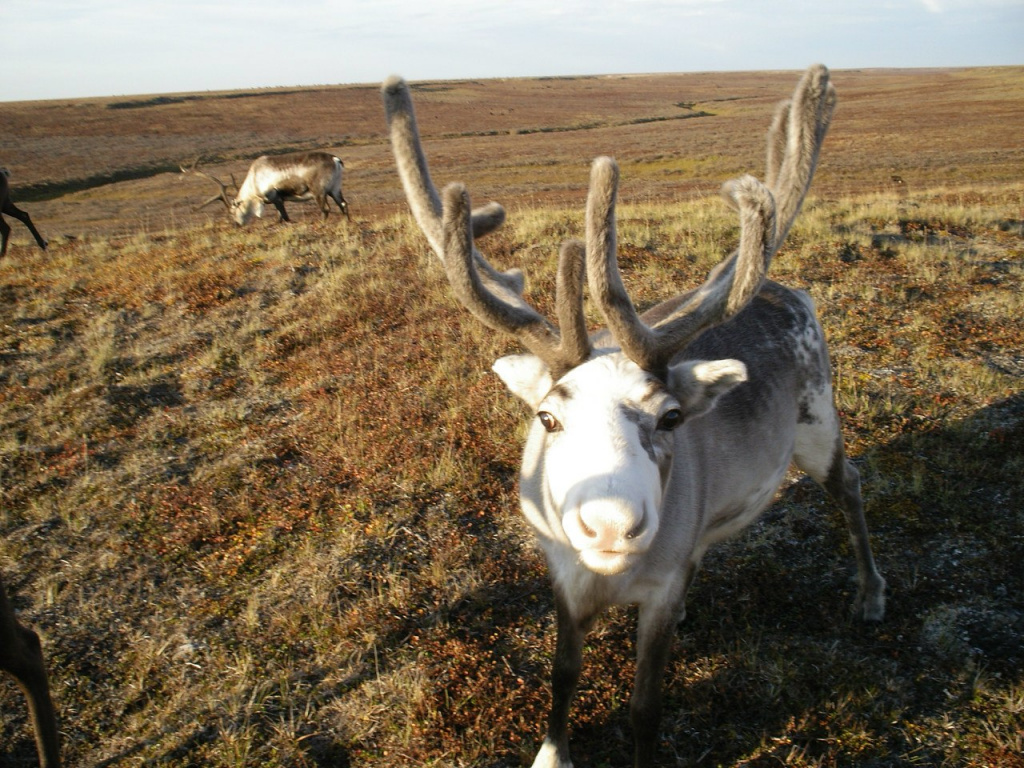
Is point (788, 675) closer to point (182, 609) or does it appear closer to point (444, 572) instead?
point (444, 572)

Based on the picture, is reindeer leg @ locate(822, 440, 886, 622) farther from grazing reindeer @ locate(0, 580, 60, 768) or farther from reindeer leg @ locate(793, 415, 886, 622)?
grazing reindeer @ locate(0, 580, 60, 768)

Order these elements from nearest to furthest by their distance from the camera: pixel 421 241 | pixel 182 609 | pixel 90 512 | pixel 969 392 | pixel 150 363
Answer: pixel 182 609
pixel 90 512
pixel 969 392
pixel 150 363
pixel 421 241

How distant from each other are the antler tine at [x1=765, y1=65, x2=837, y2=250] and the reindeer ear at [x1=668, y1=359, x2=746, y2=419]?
667 millimetres

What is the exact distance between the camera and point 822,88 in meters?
2.99

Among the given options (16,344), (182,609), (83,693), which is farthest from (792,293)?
(16,344)

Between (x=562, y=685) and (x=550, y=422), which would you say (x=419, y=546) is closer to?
(x=562, y=685)

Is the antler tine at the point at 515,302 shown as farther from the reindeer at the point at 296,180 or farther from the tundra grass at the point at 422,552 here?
the reindeer at the point at 296,180

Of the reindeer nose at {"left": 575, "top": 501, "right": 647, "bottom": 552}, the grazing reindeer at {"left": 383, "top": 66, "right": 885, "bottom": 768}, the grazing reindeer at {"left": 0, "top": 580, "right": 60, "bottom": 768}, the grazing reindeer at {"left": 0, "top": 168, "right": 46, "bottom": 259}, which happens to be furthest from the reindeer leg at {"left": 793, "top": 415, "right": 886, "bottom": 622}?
the grazing reindeer at {"left": 0, "top": 168, "right": 46, "bottom": 259}

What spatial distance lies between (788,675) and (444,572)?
7.23 ft

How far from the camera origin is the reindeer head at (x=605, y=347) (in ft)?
7.34

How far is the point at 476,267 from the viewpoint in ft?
9.73

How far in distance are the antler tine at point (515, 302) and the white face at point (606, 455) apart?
0.36 feet

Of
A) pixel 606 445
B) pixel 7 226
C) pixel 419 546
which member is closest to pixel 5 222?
pixel 7 226

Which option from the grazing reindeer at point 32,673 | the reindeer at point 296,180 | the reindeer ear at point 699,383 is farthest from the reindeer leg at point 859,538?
the reindeer at point 296,180
